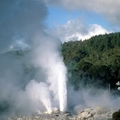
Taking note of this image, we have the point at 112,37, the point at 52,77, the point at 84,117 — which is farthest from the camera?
the point at 112,37

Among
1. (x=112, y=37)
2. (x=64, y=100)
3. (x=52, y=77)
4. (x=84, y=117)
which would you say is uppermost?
(x=112, y=37)

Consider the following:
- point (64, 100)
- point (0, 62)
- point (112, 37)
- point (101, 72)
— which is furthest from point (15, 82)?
point (112, 37)

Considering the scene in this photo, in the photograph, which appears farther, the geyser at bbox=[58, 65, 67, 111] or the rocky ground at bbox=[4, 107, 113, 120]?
the geyser at bbox=[58, 65, 67, 111]

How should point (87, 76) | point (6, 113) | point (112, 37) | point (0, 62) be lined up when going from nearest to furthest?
1. point (6, 113)
2. point (0, 62)
3. point (87, 76)
4. point (112, 37)

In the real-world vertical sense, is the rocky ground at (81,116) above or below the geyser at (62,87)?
below

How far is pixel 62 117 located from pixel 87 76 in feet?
54.4

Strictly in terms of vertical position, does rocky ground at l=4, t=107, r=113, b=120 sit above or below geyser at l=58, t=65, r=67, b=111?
below

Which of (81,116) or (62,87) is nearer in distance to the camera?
(81,116)

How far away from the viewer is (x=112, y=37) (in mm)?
80000

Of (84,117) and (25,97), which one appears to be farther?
(25,97)

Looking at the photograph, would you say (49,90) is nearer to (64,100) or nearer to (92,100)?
(64,100)

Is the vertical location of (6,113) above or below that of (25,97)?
below

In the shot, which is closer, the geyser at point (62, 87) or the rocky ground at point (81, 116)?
the rocky ground at point (81, 116)

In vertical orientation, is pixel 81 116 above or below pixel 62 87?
below
